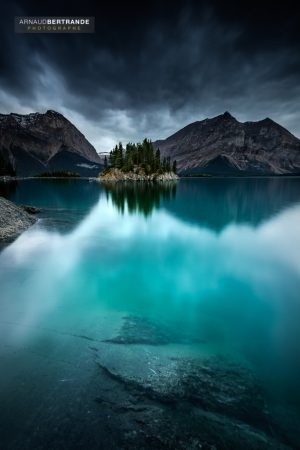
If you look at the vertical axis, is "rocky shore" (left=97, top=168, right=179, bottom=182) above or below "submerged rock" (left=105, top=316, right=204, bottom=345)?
above

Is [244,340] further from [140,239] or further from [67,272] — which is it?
[140,239]

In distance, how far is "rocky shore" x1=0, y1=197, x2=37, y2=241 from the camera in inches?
932

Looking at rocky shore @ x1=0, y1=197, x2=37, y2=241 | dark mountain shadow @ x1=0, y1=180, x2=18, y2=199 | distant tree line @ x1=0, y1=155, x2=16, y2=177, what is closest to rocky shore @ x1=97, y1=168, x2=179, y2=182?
dark mountain shadow @ x1=0, y1=180, x2=18, y2=199

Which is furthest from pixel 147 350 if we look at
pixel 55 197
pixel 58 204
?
pixel 55 197

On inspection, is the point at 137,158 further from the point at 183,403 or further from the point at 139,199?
the point at 183,403

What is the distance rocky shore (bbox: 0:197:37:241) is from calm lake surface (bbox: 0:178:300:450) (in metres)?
5.56

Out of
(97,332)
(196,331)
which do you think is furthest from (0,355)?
(196,331)

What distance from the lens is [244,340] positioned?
933 cm

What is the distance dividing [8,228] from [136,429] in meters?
24.2

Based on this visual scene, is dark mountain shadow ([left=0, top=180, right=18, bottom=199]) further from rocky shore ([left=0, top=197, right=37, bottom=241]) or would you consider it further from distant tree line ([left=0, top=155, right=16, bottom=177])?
distant tree line ([left=0, top=155, right=16, bottom=177])

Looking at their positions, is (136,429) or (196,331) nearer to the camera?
(136,429)

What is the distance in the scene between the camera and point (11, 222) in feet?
86.6

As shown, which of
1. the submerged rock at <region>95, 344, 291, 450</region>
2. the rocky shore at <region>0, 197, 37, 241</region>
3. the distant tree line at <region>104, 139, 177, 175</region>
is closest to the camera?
the submerged rock at <region>95, 344, 291, 450</region>

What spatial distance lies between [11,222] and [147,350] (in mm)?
23894
